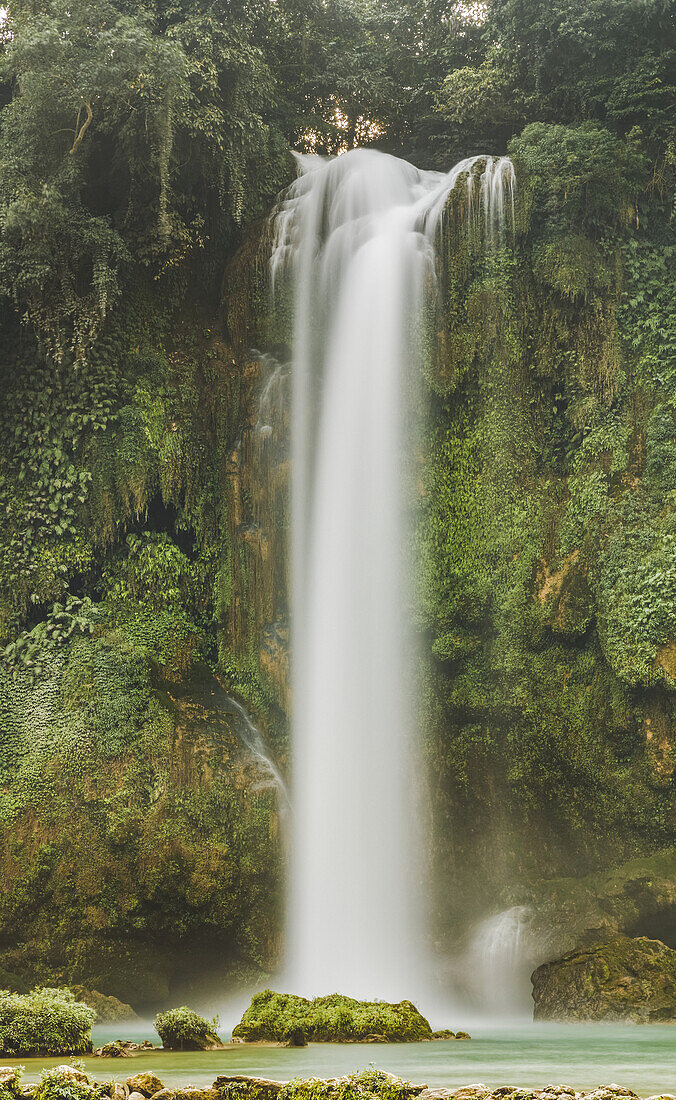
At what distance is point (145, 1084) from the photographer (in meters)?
5.80

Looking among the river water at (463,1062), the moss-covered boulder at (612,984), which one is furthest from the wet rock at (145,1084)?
the moss-covered boulder at (612,984)

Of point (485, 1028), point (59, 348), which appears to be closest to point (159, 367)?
point (59, 348)

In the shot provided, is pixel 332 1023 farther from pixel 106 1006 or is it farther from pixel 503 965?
pixel 503 965

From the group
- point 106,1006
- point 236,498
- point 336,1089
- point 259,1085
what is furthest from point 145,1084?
point 236,498

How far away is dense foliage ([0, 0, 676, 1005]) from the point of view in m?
13.7

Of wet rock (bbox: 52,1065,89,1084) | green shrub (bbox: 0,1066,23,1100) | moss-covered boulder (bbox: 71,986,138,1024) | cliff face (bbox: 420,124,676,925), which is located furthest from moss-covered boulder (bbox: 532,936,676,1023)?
green shrub (bbox: 0,1066,23,1100)

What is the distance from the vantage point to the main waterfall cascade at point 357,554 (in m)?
13.7

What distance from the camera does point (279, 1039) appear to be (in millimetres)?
8961

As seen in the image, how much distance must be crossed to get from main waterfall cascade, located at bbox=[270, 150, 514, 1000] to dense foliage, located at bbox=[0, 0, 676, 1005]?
40 centimetres

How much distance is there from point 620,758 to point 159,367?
8939 millimetres

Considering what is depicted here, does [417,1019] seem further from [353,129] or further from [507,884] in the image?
[353,129]

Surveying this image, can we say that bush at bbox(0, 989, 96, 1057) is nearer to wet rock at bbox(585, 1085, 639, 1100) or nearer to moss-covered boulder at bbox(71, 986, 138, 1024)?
moss-covered boulder at bbox(71, 986, 138, 1024)

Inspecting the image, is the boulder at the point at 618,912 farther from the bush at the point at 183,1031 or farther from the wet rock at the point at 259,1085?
the wet rock at the point at 259,1085

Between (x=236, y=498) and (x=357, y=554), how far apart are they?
220 cm
